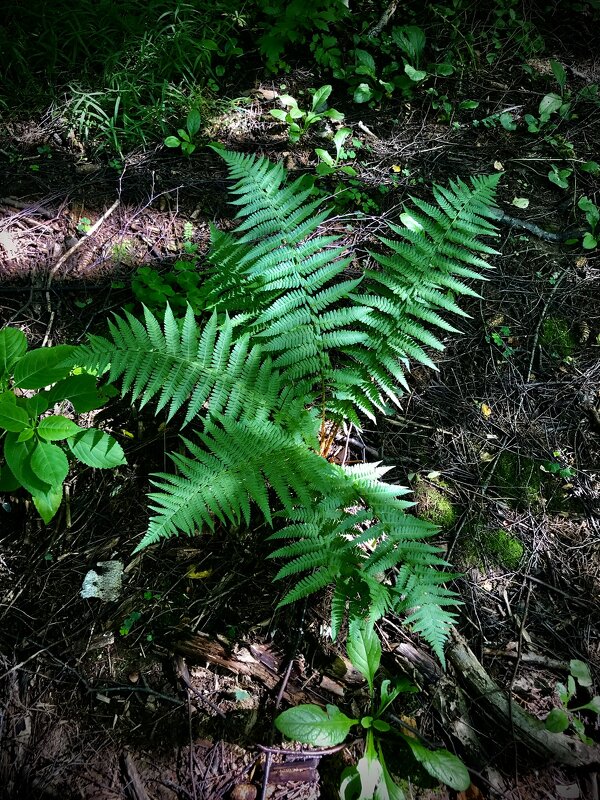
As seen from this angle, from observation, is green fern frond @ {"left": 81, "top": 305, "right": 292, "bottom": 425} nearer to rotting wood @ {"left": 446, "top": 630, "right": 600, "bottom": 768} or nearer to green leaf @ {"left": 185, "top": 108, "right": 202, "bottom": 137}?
rotting wood @ {"left": 446, "top": 630, "right": 600, "bottom": 768}

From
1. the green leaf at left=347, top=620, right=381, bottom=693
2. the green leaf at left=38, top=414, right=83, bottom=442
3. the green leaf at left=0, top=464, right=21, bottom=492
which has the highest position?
the green leaf at left=38, top=414, right=83, bottom=442

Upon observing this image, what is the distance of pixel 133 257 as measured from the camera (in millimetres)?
2914

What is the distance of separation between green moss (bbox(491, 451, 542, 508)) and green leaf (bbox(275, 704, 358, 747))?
1.27 metres

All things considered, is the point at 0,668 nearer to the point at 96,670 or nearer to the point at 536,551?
the point at 96,670

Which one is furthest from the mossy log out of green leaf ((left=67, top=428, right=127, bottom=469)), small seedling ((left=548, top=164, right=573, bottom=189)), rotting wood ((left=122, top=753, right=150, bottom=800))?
small seedling ((left=548, top=164, right=573, bottom=189))

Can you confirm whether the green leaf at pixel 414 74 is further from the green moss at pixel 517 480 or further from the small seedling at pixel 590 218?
the green moss at pixel 517 480

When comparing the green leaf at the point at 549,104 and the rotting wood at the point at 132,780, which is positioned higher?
the green leaf at the point at 549,104

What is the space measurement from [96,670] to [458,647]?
4.90 feet

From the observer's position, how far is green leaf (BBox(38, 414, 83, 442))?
2004 mm

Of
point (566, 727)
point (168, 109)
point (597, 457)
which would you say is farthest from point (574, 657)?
point (168, 109)

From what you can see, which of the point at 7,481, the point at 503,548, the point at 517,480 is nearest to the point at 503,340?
the point at 517,480

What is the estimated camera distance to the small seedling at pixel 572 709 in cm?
203

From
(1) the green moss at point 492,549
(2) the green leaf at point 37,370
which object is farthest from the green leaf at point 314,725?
(2) the green leaf at point 37,370

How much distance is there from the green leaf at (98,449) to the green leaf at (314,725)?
117 cm
